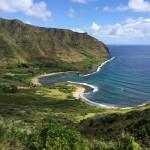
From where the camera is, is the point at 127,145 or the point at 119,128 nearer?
the point at 127,145

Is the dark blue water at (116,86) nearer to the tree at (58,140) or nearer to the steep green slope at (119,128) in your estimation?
the steep green slope at (119,128)

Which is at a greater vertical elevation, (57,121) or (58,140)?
(58,140)

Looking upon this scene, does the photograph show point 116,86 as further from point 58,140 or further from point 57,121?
point 58,140

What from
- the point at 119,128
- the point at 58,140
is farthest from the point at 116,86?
the point at 58,140

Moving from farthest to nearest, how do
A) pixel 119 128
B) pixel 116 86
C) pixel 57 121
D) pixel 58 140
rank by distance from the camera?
1. pixel 116 86
2. pixel 57 121
3. pixel 119 128
4. pixel 58 140

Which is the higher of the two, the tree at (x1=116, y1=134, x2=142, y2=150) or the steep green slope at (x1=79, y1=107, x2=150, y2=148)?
the tree at (x1=116, y1=134, x2=142, y2=150)

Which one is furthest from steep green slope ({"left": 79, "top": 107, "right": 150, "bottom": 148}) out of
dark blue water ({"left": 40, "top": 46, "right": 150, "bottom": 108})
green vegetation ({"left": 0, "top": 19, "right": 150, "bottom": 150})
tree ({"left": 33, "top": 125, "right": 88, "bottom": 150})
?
dark blue water ({"left": 40, "top": 46, "right": 150, "bottom": 108})

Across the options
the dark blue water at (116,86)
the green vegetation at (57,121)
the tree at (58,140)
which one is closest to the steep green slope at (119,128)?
the green vegetation at (57,121)

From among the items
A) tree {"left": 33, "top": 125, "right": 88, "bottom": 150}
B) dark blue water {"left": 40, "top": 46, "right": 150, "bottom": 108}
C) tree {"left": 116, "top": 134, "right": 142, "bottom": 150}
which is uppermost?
tree {"left": 33, "top": 125, "right": 88, "bottom": 150}

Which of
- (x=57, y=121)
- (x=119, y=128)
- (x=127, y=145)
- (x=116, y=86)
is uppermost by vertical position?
(x=127, y=145)

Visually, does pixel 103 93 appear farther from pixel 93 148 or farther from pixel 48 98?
pixel 93 148

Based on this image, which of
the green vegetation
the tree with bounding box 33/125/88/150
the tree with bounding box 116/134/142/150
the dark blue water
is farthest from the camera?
the dark blue water

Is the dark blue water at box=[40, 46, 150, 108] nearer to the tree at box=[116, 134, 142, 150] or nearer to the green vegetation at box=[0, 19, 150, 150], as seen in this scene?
the green vegetation at box=[0, 19, 150, 150]
